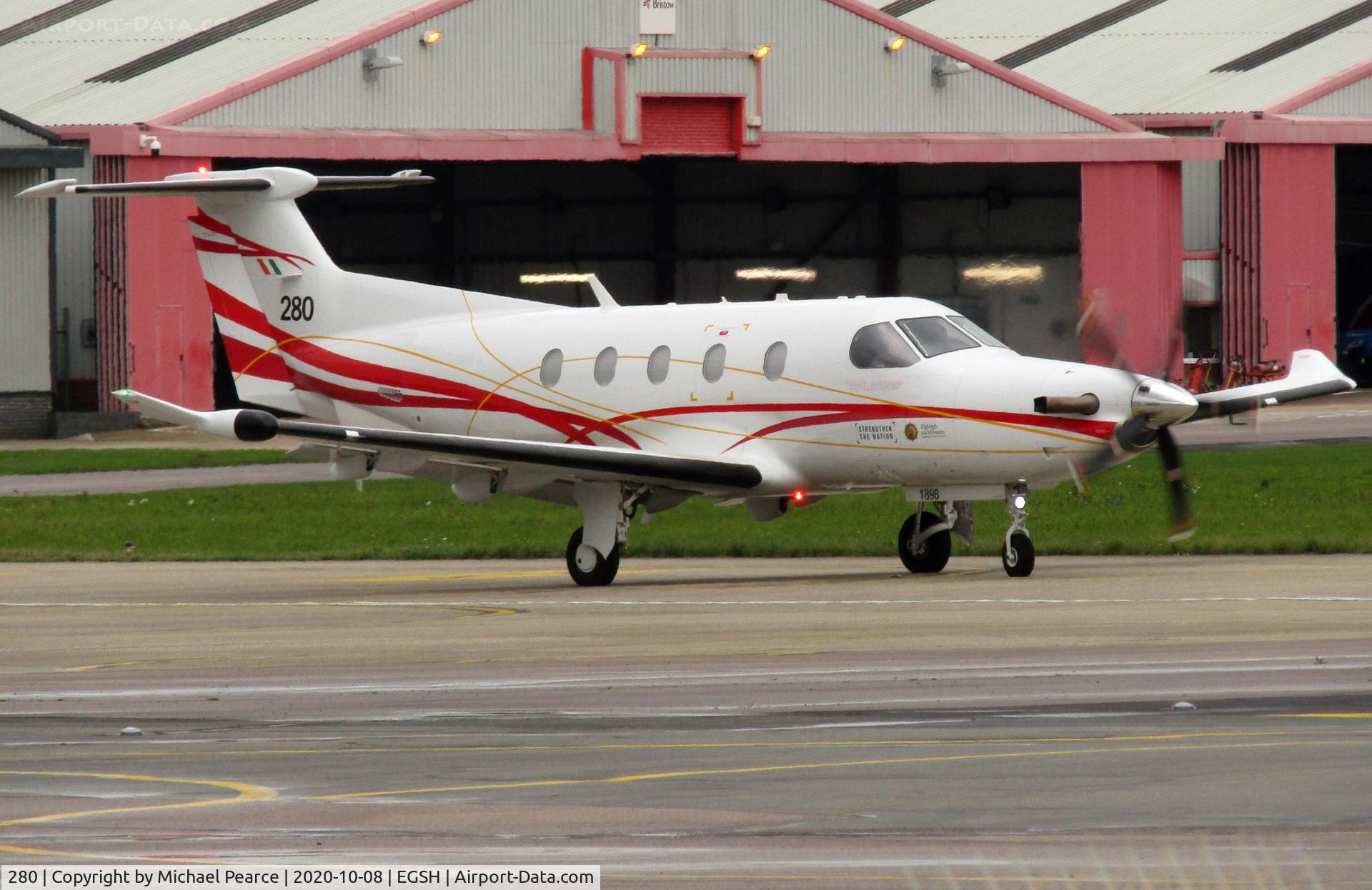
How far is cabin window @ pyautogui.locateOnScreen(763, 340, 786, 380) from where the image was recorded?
22141 mm

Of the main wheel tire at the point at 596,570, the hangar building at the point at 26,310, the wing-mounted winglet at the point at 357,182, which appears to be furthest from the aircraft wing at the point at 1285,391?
the hangar building at the point at 26,310

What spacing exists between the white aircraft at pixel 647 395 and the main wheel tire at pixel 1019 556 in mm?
22

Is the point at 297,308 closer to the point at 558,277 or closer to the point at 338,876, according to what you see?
the point at 338,876

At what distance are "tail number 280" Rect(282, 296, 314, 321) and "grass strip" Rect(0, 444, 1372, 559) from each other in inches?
158

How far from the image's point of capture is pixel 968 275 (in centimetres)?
5819

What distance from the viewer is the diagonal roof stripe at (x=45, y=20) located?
56.9 meters

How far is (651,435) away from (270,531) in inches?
390

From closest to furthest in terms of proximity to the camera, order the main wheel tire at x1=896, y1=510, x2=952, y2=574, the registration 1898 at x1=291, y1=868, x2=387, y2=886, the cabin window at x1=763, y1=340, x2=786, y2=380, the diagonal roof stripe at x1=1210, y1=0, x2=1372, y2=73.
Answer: the registration 1898 at x1=291, y1=868, x2=387, y2=886 → the cabin window at x1=763, y1=340, x2=786, y2=380 → the main wheel tire at x1=896, y1=510, x2=952, y2=574 → the diagonal roof stripe at x1=1210, y1=0, x2=1372, y2=73

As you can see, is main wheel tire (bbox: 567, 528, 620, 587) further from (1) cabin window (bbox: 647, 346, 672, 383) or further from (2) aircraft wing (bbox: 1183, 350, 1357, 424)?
(2) aircraft wing (bbox: 1183, 350, 1357, 424)

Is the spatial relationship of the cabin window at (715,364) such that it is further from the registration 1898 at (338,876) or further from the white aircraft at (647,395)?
the registration 1898 at (338,876)

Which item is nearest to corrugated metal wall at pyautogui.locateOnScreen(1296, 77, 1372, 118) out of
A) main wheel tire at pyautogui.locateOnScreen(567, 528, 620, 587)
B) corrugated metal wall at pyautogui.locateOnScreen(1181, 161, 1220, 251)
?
corrugated metal wall at pyautogui.locateOnScreen(1181, 161, 1220, 251)

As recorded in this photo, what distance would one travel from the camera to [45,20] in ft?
189

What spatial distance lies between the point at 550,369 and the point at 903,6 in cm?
4474

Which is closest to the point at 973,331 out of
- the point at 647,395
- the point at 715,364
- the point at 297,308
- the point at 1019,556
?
the point at 1019,556
